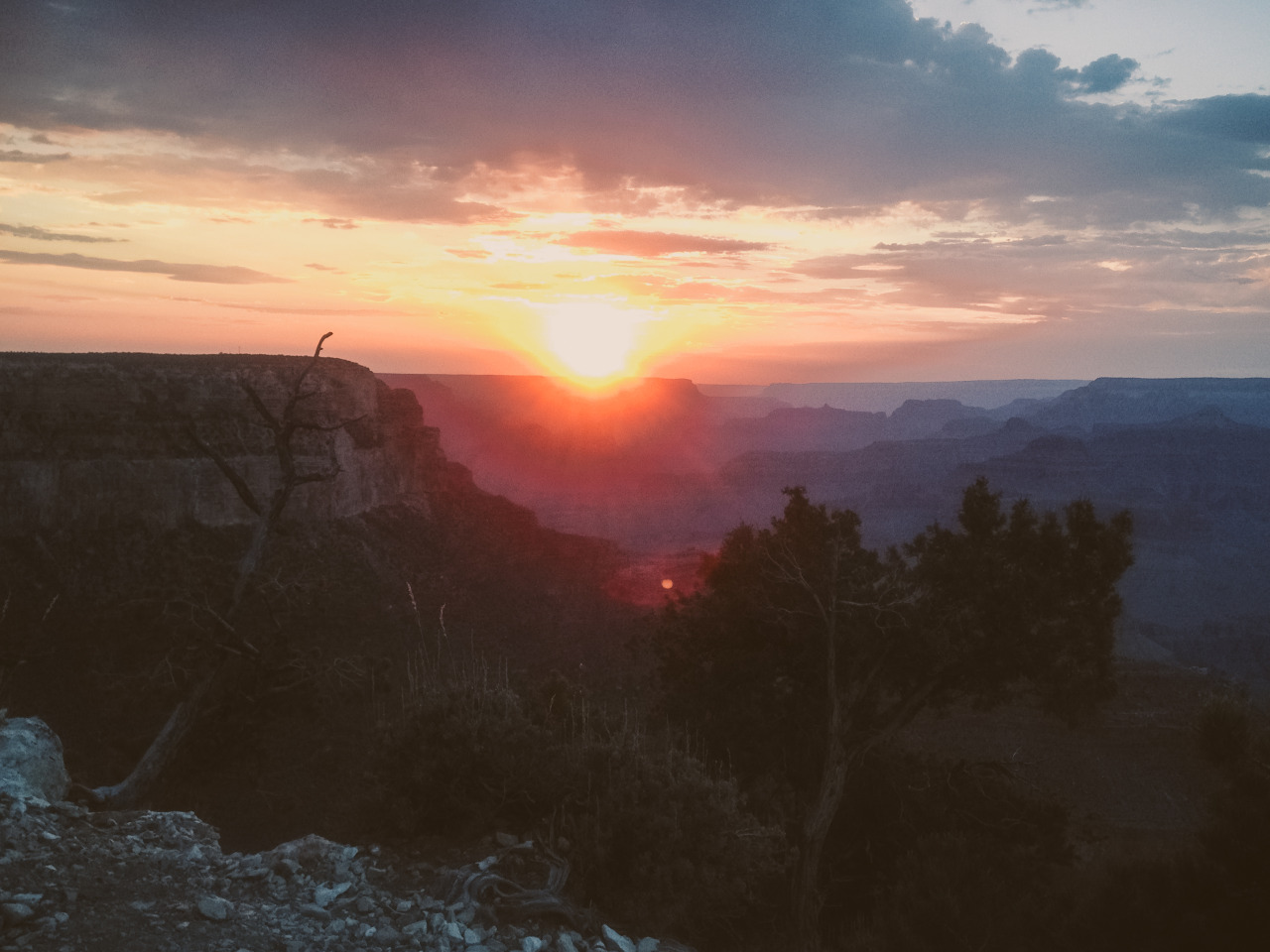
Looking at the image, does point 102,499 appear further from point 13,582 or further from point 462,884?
point 462,884

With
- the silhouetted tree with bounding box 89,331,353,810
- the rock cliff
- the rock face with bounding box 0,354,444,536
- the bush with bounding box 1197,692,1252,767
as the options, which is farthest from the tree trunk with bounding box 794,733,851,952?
the rock face with bounding box 0,354,444,536

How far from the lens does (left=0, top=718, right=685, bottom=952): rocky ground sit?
6.77m

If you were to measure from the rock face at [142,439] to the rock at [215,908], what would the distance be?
23.7 metres

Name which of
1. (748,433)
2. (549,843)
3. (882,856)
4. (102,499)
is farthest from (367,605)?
(748,433)

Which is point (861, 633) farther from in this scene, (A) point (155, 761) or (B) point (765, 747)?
(A) point (155, 761)

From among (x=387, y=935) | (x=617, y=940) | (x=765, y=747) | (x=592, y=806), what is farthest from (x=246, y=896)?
(x=765, y=747)

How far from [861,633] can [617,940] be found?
31.8 feet

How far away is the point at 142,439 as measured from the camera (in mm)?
34625

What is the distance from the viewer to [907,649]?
16328 mm

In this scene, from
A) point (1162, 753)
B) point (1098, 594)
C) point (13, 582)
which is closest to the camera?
point (1098, 594)

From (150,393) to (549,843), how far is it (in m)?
33.1

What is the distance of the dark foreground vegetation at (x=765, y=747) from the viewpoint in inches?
406

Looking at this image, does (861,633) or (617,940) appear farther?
(861,633)

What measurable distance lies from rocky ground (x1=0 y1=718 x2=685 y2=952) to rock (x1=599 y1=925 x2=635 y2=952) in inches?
0.5
